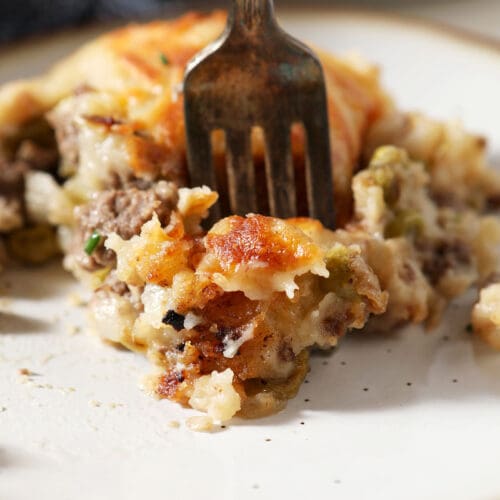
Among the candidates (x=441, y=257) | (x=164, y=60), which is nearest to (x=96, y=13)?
(x=164, y=60)

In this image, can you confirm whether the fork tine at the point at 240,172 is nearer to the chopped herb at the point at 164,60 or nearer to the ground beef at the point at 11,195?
the chopped herb at the point at 164,60

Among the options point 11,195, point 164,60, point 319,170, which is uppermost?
point 164,60

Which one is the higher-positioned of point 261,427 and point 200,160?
point 200,160

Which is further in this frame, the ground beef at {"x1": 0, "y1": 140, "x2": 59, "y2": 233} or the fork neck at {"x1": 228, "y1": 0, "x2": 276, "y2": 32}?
the ground beef at {"x1": 0, "y1": 140, "x2": 59, "y2": 233}

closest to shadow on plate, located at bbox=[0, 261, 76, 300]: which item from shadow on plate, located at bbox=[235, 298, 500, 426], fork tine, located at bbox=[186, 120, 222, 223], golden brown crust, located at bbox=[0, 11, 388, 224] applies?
golden brown crust, located at bbox=[0, 11, 388, 224]

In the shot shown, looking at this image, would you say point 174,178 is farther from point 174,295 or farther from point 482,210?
point 482,210

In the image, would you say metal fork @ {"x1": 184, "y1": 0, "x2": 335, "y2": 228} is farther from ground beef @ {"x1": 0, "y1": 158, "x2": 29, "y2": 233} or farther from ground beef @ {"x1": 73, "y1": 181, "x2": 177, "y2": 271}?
ground beef @ {"x1": 0, "y1": 158, "x2": 29, "y2": 233}

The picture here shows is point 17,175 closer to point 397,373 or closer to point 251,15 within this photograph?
point 251,15
